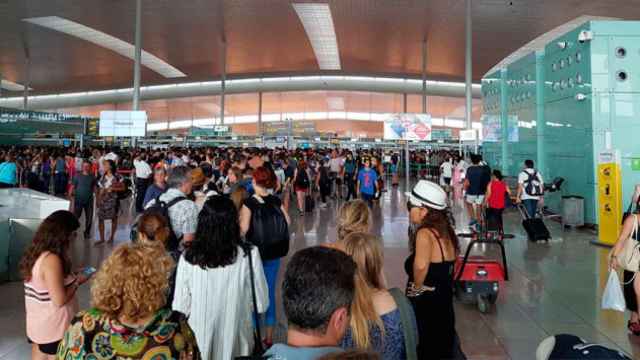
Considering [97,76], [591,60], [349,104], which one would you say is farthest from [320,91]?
[591,60]

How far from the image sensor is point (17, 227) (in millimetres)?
6766

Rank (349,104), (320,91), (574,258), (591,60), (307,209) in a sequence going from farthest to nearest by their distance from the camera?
(349,104) → (320,91) → (307,209) → (591,60) → (574,258)

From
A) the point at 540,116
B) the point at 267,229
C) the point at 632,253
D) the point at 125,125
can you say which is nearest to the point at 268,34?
the point at 125,125

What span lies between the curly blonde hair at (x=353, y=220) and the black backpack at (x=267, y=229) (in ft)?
3.57

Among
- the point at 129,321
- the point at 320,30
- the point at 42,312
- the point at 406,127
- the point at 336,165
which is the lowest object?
the point at 42,312

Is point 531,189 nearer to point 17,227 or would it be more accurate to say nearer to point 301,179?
point 301,179

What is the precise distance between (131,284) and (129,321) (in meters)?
0.14

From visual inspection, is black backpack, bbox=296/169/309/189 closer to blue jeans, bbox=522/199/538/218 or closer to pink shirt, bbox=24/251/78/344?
blue jeans, bbox=522/199/538/218

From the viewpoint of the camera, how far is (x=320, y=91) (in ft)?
138

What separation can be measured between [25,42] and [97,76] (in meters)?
9.50

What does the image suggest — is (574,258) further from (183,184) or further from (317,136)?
(317,136)

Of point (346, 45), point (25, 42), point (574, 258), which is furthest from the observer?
point (346, 45)

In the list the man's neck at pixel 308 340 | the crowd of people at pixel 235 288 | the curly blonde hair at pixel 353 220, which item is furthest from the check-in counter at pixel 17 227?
the man's neck at pixel 308 340

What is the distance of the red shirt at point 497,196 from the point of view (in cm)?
1028
